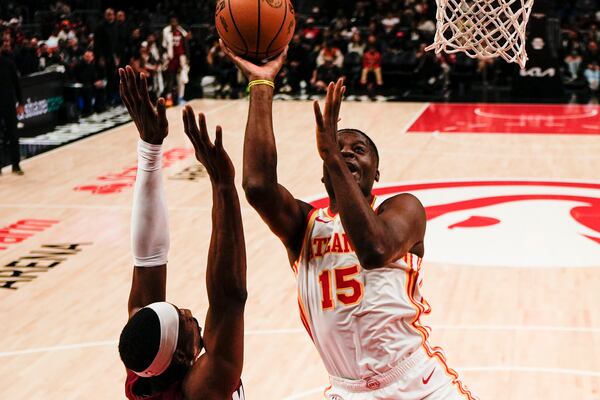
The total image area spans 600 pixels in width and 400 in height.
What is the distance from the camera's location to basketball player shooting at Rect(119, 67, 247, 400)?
8.04 ft

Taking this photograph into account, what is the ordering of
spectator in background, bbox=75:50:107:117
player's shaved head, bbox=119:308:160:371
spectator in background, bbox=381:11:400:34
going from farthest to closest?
spectator in background, bbox=381:11:400:34
spectator in background, bbox=75:50:107:117
player's shaved head, bbox=119:308:160:371

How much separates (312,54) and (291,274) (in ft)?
43.4

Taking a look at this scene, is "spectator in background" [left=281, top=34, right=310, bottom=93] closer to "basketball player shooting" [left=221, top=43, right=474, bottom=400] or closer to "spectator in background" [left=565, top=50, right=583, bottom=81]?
"spectator in background" [left=565, top=50, right=583, bottom=81]

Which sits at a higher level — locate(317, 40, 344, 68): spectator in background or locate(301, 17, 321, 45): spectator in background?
locate(301, 17, 321, 45): spectator in background

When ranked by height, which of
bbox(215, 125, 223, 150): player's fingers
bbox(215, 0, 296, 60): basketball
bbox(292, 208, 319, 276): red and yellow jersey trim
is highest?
bbox(215, 0, 296, 60): basketball

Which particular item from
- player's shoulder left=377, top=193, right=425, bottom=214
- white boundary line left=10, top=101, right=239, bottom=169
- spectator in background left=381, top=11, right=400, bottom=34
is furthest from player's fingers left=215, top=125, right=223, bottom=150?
spectator in background left=381, top=11, right=400, bottom=34

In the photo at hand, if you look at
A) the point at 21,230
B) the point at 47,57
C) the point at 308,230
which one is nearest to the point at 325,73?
the point at 47,57

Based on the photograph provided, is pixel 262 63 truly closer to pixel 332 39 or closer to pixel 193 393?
pixel 193 393

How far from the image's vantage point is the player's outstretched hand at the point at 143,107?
274 cm

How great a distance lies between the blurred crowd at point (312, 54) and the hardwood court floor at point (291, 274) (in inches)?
169

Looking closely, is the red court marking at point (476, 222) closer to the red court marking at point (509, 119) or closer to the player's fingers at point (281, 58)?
the red court marking at point (509, 119)

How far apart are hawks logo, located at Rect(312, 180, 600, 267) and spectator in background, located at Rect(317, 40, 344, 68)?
8.88 m

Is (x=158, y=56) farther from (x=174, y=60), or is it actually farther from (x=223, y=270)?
(x=223, y=270)

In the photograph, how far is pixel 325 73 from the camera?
2009cm
